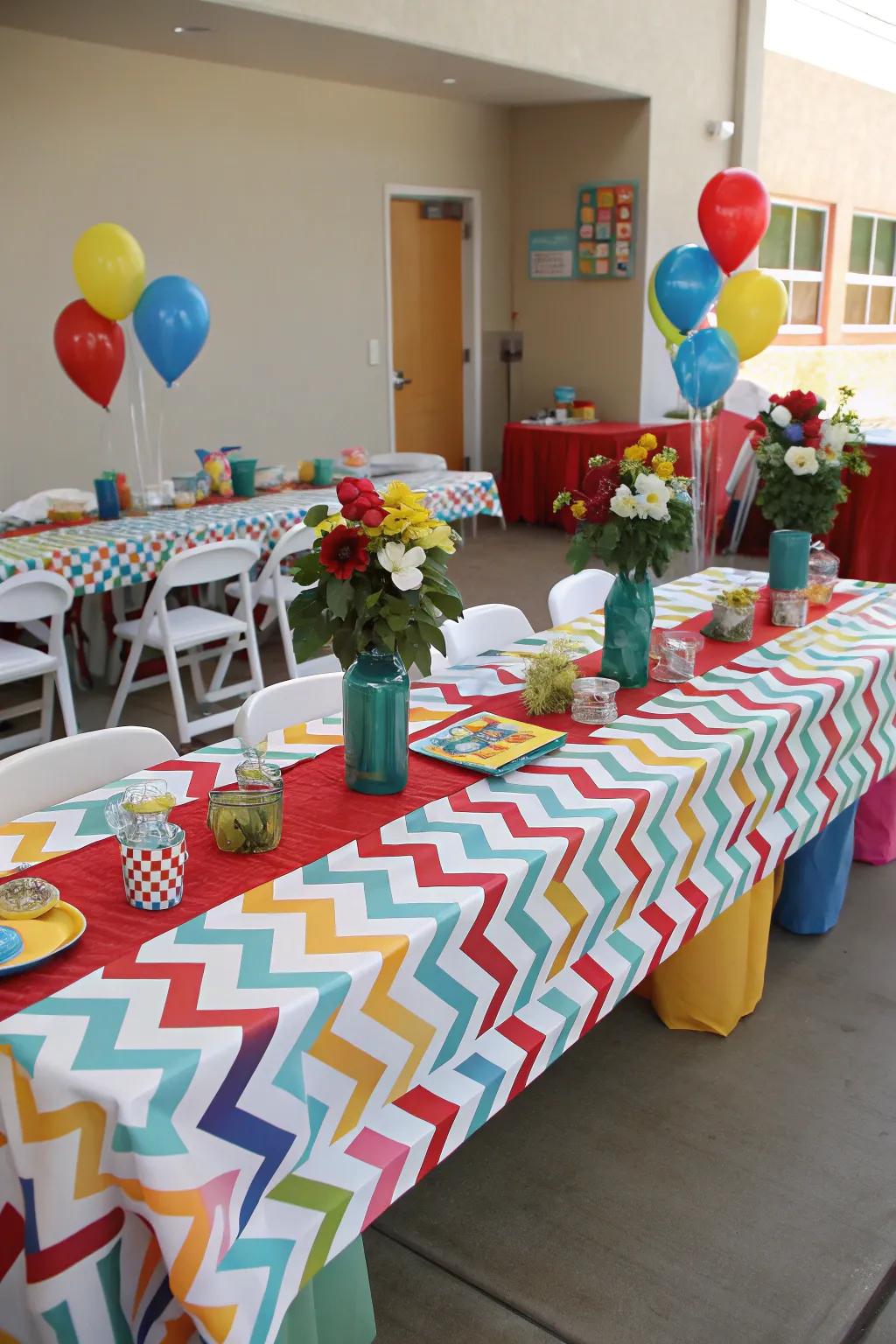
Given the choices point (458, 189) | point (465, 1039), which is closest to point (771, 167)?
point (458, 189)

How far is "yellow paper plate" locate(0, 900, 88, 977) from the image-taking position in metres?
1.45

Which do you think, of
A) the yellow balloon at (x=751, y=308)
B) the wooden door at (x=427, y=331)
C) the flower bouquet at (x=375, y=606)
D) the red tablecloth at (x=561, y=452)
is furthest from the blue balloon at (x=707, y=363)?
the flower bouquet at (x=375, y=606)

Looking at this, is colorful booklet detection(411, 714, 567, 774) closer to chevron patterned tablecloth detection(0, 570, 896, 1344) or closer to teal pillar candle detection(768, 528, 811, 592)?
chevron patterned tablecloth detection(0, 570, 896, 1344)

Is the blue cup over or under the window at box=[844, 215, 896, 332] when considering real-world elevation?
under

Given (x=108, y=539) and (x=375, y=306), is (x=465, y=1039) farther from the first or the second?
(x=375, y=306)

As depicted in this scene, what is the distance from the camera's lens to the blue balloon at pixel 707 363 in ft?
18.7

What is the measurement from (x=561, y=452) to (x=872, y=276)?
297 inches

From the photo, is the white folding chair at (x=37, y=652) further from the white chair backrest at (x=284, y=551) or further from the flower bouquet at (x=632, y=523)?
the flower bouquet at (x=632, y=523)

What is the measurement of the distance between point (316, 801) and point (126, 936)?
19.2 inches

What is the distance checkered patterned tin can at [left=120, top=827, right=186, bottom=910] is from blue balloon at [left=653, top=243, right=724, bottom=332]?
5042mm

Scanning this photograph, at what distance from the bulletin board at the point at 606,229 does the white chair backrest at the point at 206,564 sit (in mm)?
5342

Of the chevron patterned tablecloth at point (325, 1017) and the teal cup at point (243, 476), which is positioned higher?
the teal cup at point (243, 476)

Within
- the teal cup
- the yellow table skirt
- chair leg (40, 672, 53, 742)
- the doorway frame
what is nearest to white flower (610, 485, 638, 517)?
the yellow table skirt

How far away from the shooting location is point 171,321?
5.00m
